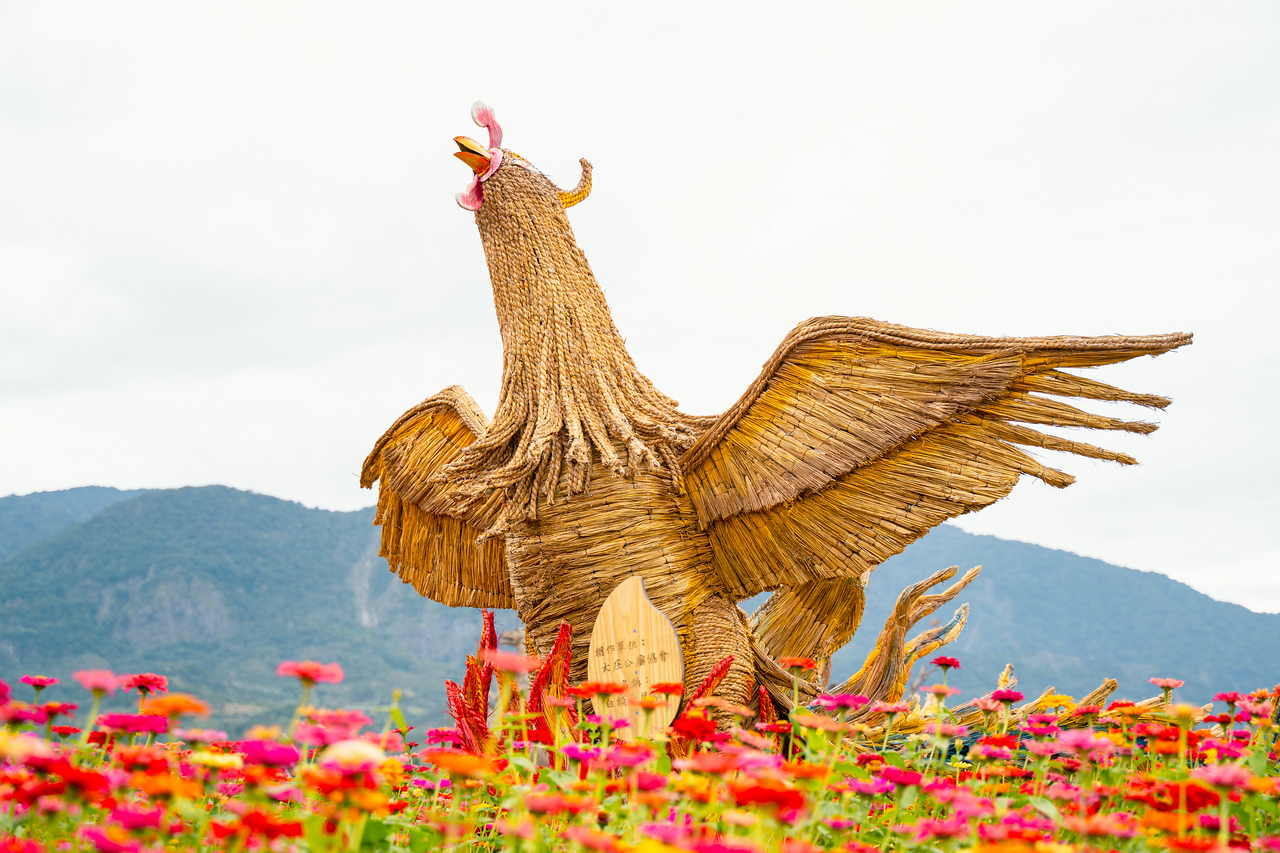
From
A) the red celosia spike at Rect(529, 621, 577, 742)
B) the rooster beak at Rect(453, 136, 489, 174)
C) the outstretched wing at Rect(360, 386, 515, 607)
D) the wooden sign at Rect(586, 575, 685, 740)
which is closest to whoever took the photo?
the red celosia spike at Rect(529, 621, 577, 742)

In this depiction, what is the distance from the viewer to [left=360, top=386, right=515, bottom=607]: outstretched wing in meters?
3.53

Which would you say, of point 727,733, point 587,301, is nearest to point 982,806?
point 727,733

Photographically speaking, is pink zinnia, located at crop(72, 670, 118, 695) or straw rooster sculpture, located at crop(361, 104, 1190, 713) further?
straw rooster sculpture, located at crop(361, 104, 1190, 713)

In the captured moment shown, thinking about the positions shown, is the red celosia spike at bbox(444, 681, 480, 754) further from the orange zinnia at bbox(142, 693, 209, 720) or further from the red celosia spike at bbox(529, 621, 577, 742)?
the orange zinnia at bbox(142, 693, 209, 720)

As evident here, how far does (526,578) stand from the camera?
3.04m

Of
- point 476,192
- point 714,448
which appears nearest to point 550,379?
point 714,448

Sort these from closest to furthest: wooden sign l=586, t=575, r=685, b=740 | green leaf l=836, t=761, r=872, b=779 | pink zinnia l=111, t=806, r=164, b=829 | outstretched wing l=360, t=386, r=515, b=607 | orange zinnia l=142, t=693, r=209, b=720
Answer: pink zinnia l=111, t=806, r=164, b=829 < orange zinnia l=142, t=693, r=209, b=720 < green leaf l=836, t=761, r=872, b=779 < wooden sign l=586, t=575, r=685, b=740 < outstretched wing l=360, t=386, r=515, b=607

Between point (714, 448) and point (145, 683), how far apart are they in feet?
6.17

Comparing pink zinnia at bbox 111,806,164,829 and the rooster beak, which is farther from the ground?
the rooster beak

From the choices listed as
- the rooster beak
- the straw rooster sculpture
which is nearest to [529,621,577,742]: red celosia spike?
the straw rooster sculpture

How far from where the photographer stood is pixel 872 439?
2.69m

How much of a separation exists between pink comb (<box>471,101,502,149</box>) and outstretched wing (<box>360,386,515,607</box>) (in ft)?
3.42

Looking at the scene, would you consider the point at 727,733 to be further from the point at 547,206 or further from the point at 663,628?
the point at 547,206

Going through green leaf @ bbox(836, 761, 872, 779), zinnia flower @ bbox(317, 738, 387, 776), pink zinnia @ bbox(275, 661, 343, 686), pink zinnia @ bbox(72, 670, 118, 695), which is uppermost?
pink zinnia @ bbox(275, 661, 343, 686)
